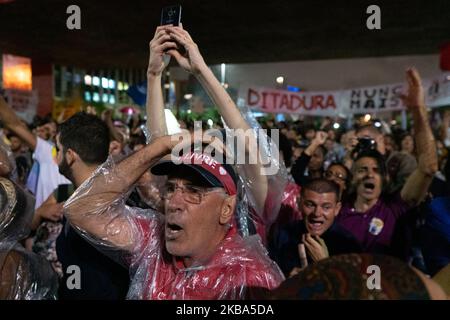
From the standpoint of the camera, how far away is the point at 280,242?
2.83 metres

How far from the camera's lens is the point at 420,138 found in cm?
293

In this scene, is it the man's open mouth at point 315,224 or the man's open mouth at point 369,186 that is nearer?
the man's open mouth at point 315,224

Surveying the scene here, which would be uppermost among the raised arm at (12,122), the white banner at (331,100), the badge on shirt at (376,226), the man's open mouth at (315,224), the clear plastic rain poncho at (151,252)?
the white banner at (331,100)

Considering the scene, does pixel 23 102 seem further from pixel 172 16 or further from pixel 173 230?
pixel 173 230

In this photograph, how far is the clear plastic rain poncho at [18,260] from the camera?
1756mm

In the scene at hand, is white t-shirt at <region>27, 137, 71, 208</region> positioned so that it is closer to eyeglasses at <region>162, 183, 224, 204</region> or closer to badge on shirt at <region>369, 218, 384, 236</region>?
badge on shirt at <region>369, 218, 384, 236</region>

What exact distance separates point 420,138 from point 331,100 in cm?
952

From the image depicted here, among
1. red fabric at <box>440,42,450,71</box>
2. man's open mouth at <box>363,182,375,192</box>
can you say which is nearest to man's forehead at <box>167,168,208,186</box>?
man's open mouth at <box>363,182,375,192</box>

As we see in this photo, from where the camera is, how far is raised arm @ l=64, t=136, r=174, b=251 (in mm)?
1767

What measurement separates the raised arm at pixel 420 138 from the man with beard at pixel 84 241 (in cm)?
180

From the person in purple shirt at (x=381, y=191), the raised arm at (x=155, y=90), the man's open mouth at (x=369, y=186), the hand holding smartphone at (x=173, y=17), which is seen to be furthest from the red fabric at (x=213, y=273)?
the man's open mouth at (x=369, y=186)

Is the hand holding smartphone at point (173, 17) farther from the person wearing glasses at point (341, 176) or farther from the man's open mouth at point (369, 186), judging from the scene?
the person wearing glasses at point (341, 176)
